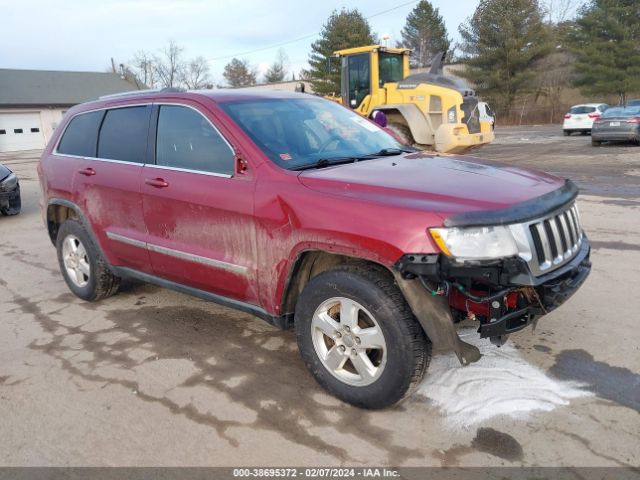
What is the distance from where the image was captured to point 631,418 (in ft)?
9.75

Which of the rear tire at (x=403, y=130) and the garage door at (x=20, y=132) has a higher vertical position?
the garage door at (x=20, y=132)

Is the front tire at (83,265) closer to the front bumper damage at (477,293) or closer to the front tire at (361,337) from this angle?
the front tire at (361,337)

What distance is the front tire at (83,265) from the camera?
16.0 feet

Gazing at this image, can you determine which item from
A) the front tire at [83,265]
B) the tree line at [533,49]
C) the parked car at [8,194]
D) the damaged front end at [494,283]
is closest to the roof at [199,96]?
the front tire at [83,265]

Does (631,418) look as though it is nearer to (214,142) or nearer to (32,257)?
(214,142)

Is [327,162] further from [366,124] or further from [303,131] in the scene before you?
[366,124]

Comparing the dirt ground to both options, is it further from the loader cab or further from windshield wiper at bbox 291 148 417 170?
the loader cab

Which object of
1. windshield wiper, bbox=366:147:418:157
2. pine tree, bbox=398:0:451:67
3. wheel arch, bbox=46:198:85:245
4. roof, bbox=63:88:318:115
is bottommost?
wheel arch, bbox=46:198:85:245

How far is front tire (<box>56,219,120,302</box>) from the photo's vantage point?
192 inches

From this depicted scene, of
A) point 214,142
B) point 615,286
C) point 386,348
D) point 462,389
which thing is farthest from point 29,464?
point 615,286

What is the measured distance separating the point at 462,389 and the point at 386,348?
0.71 meters

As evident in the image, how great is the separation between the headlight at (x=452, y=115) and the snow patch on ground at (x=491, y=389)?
9952mm

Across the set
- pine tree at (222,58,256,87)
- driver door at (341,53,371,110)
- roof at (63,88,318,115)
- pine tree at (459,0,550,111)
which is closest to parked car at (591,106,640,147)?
driver door at (341,53,371,110)

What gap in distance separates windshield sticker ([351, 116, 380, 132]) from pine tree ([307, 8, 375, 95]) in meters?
39.7
